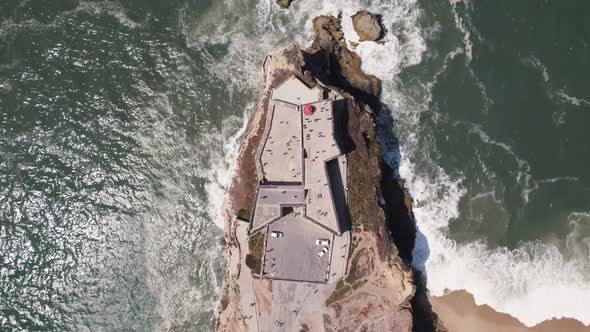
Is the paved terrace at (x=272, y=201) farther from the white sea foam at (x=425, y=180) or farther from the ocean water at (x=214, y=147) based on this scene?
the white sea foam at (x=425, y=180)

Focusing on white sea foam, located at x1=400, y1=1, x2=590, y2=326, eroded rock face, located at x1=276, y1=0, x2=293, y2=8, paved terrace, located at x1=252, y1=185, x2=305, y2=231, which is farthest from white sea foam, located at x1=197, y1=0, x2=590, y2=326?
paved terrace, located at x1=252, y1=185, x2=305, y2=231

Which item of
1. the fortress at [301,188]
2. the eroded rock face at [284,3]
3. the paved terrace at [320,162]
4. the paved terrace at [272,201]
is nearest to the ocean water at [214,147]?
the eroded rock face at [284,3]

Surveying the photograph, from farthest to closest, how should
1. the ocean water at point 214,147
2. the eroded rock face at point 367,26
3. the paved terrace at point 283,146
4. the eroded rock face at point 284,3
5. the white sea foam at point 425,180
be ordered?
1. the eroded rock face at point 284,3
2. the eroded rock face at point 367,26
3. the ocean water at point 214,147
4. the white sea foam at point 425,180
5. the paved terrace at point 283,146

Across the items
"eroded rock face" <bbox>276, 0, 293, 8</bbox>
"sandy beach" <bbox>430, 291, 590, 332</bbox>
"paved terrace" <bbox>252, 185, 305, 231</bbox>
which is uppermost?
"eroded rock face" <bbox>276, 0, 293, 8</bbox>

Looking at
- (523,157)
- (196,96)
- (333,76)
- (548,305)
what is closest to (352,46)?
(333,76)

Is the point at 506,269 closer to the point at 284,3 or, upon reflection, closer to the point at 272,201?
the point at 272,201

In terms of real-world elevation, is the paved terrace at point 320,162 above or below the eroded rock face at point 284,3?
below

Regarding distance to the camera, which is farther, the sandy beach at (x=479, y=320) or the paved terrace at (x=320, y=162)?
the sandy beach at (x=479, y=320)

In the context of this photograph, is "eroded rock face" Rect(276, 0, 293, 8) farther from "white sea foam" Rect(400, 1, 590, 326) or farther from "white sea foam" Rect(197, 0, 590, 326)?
"white sea foam" Rect(400, 1, 590, 326)
